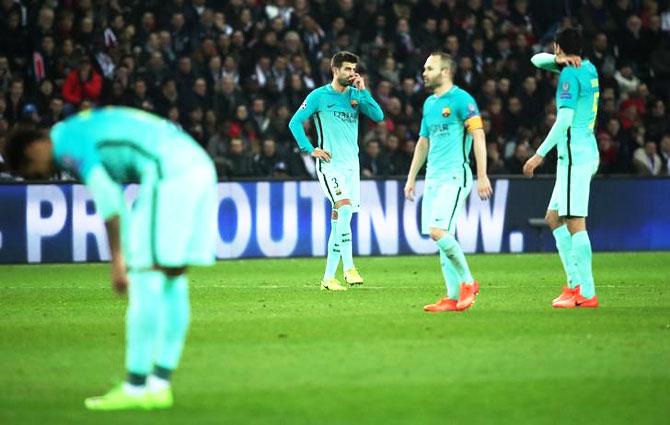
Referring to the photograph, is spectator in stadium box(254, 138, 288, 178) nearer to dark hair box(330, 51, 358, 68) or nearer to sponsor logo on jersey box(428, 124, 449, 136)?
dark hair box(330, 51, 358, 68)

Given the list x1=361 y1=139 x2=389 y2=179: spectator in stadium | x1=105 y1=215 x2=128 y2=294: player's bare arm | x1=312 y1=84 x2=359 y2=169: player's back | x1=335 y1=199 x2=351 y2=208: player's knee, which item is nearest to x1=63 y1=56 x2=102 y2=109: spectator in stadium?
x1=361 y1=139 x2=389 y2=179: spectator in stadium

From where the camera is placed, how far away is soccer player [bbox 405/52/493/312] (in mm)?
11703

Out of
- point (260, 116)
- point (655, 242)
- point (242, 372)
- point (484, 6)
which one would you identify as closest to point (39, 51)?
point (260, 116)

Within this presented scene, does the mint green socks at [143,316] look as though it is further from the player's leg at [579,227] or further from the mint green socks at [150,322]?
the player's leg at [579,227]

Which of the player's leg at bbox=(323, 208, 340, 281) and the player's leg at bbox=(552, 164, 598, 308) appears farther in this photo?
the player's leg at bbox=(323, 208, 340, 281)

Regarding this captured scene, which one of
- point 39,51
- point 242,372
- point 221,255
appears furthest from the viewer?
point 39,51

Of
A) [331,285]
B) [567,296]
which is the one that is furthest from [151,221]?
[331,285]

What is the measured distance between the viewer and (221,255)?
20.1 metres

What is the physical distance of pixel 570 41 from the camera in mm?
11922

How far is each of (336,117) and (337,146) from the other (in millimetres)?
301

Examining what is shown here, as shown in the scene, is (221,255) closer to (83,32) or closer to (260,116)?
(260,116)

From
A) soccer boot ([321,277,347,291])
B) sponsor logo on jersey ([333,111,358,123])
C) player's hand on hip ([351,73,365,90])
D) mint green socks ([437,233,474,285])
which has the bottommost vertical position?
soccer boot ([321,277,347,291])

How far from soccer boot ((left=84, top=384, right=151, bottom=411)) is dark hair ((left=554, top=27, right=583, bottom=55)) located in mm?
5998

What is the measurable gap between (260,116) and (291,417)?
15548mm
